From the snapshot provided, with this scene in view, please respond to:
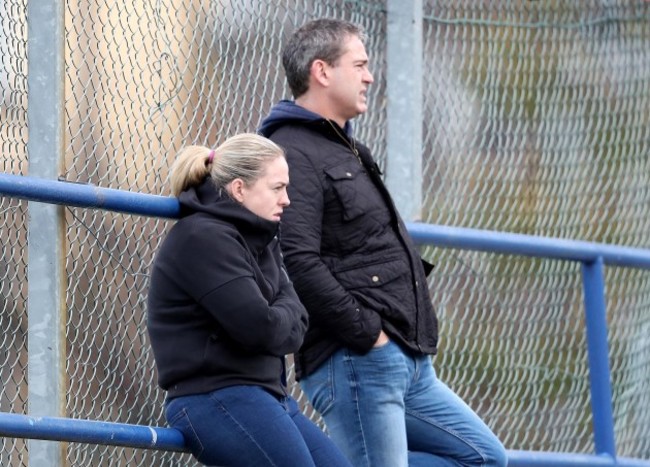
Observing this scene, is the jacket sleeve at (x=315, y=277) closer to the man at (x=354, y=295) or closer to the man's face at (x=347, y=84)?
the man at (x=354, y=295)

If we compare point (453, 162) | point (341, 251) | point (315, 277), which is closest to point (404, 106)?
point (453, 162)

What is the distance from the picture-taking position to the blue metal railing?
3.67m

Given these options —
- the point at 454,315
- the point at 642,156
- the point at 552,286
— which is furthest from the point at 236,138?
the point at 642,156

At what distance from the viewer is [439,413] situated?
4.26 metres

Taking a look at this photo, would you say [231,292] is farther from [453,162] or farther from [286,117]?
[453,162]

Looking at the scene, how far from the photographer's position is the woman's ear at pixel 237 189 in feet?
12.5

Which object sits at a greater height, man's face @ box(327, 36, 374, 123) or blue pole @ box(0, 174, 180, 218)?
man's face @ box(327, 36, 374, 123)

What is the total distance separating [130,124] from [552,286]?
2.25 meters

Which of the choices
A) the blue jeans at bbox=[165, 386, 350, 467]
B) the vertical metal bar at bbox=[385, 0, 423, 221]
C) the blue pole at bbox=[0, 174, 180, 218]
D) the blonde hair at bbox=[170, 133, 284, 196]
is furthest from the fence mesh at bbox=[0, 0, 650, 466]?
the blue jeans at bbox=[165, 386, 350, 467]

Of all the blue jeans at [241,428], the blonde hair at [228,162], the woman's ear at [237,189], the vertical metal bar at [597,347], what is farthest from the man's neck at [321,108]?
the vertical metal bar at [597,347]

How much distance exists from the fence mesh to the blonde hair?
0.58m

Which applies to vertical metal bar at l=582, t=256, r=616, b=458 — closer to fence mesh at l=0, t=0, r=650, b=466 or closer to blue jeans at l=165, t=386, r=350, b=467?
fence mesh at l=0, t=0, r=650, b=466

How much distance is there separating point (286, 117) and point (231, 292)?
2.55 feet

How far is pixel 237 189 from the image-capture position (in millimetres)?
3801
